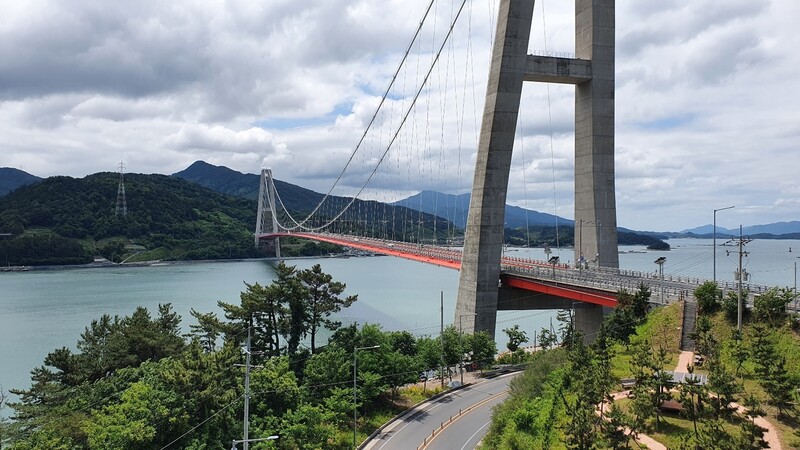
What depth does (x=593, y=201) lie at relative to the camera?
109 feet

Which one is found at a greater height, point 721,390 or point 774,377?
point 774,377

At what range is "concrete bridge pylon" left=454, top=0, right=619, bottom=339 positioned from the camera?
3192 centimetres

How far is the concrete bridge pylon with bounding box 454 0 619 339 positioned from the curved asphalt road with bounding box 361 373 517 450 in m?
6.49

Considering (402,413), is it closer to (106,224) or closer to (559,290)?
(559,290)

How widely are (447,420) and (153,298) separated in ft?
174

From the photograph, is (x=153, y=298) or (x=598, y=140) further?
(x=153, y=298)

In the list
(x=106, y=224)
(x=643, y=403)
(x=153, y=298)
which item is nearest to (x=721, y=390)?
(x=643, y=403)

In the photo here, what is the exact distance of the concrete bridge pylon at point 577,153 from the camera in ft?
105

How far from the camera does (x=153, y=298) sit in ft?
218

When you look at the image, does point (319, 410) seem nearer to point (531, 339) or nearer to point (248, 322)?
point (248, 322)

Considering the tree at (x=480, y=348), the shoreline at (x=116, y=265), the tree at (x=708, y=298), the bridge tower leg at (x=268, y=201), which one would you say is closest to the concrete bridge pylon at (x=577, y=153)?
the tree at (x=480, y=348)

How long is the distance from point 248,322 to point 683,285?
22.6 m

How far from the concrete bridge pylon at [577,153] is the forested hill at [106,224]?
10779 centimetres

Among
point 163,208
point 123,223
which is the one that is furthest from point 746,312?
point 163,208
